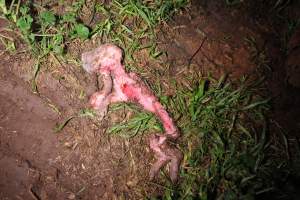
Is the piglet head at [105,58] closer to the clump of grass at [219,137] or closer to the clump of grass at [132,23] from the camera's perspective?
the clump of grass at [132,23]

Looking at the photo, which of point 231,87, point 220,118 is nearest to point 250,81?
point 231,87

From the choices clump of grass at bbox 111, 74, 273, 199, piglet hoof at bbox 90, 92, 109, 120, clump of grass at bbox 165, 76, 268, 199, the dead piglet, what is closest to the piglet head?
the dead piglet

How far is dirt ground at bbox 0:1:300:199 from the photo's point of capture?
2.36m

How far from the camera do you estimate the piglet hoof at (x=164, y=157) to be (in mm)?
2486

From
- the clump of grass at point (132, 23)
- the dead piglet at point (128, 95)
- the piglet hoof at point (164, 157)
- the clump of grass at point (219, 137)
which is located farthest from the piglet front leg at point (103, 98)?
the piglet hoof at point (164, 157)

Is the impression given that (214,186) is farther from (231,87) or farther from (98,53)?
(98,53)

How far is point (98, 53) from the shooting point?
2.54 meters

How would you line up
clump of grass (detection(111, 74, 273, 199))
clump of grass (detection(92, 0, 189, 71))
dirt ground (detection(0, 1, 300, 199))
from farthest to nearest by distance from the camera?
1. clump of grass (detection(92, 0, 189, 71))
2. clump of grass (detection(111, 74, 273, 199))
3. dirt ground (detection(0, 1, 300, 199))

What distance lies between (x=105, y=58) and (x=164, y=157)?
0.91 metres

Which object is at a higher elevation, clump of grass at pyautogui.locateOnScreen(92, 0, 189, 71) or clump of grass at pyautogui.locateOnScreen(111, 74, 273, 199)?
clump of grass at pyautogui.locateOnScreen(92, 0, 189, 71)

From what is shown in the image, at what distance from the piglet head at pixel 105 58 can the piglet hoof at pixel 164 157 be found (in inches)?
27.2

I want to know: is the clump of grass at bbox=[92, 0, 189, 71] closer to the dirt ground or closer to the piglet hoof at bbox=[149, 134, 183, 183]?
the dirt ground

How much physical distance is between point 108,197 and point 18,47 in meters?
1.47

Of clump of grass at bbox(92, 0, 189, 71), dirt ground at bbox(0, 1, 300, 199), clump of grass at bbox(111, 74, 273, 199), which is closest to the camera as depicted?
dirt ground at bbox(0, 1, 300, 199)
